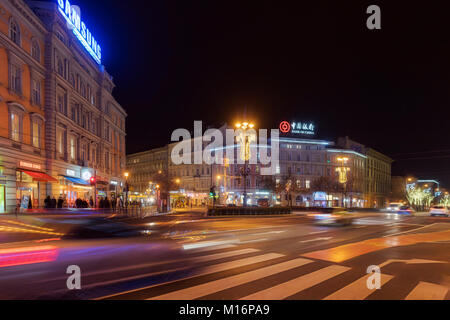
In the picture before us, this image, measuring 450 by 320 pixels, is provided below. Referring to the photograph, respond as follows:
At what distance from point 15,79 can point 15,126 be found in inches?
154

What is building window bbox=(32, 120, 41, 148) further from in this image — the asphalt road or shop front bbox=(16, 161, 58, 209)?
the asphalt road

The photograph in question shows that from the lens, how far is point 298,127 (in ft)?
248

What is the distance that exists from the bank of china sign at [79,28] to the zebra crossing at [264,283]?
35.0 meters

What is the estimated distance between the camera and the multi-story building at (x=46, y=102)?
2644 centimetres

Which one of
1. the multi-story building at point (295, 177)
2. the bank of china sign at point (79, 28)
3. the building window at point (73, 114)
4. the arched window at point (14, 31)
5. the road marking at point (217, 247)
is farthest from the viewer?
the multi-story building at point (295, 177)

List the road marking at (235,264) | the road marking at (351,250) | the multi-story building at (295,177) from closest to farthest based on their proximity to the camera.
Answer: the road marking at (235,264), the road marking at (351,250), the multi-story building at (295,177)

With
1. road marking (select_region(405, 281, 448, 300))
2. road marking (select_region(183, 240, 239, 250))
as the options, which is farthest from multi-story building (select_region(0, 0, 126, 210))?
road marking (select_region(405, 281, 448, 300))

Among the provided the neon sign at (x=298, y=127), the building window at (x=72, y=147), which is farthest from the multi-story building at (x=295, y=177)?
the building window at (x=72, y=147)

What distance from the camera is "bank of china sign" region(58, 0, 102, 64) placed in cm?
3544

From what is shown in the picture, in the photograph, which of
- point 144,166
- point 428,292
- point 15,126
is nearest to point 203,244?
point 428,292

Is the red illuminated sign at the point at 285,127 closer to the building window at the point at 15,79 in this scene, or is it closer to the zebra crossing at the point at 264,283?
the building window at the point at 15,79

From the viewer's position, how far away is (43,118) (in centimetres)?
3147
